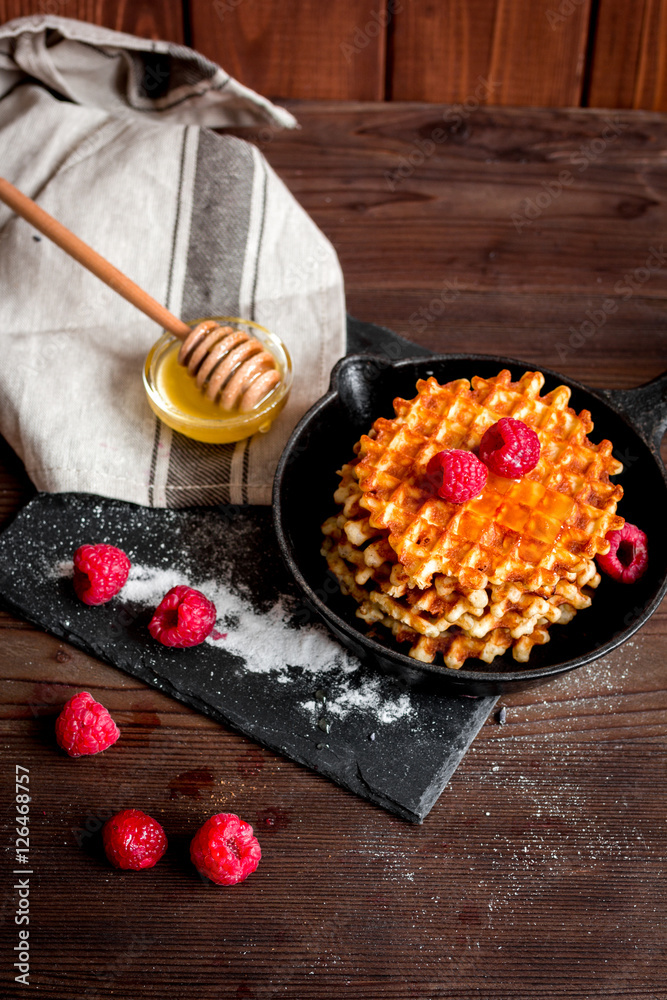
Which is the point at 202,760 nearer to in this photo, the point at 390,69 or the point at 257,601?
the point at 257,601

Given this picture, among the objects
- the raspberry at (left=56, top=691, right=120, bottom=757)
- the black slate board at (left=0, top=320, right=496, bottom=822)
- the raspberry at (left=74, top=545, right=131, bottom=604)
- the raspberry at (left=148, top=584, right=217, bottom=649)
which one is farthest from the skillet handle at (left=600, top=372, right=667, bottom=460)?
the raspberry at (left=56, top=691, right=120, bottom=757)

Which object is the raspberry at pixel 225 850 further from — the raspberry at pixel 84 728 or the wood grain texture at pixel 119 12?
the wood grain texture at pixel 119 12

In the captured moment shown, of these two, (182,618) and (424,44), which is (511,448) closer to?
(182,618)

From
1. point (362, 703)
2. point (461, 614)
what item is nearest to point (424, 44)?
point (461, 614)

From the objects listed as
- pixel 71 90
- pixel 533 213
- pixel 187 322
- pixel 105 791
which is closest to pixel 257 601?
pixel 105 791

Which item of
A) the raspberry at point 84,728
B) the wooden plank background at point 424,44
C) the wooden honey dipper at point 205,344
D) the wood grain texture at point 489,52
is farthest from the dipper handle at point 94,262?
the wood grain texture at point 489,52

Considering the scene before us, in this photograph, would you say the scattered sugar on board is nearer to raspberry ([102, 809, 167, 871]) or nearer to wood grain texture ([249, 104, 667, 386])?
raspberry ([102, 809, 167, 871])
